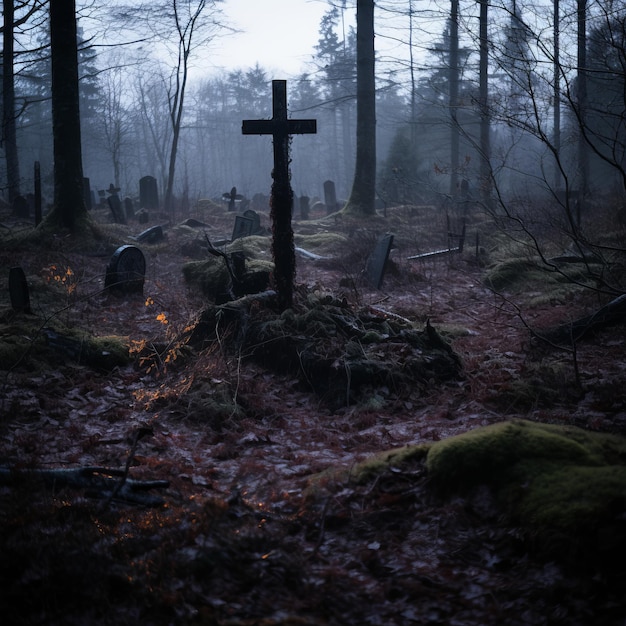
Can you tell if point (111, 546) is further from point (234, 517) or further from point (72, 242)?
point (72, 242)

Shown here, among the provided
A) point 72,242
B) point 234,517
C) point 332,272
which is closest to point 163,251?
point 72,242

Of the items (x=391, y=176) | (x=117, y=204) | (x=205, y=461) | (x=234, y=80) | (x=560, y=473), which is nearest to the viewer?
(x=560, y=473)

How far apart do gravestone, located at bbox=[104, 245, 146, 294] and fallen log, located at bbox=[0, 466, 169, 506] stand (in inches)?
260

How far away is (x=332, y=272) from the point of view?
1347 cm

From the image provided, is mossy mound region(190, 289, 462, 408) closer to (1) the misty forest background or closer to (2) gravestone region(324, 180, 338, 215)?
(1) the misty forest background

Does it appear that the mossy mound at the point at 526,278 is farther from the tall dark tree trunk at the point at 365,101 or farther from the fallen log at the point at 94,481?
the tall dark tree trunk at the point at 365,101

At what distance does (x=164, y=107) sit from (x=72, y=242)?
70.8m

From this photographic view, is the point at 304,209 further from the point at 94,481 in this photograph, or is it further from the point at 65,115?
the point at 94,481

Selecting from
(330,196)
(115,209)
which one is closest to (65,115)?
(115,209)

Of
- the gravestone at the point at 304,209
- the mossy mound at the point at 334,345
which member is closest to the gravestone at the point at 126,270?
the mossy mound at the point at 334,345

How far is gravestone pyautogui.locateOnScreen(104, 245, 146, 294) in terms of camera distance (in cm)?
1055

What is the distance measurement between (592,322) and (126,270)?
8016 mm

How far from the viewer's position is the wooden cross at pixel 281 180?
7504 millimetres

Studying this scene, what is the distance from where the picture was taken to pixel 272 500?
4086mm
